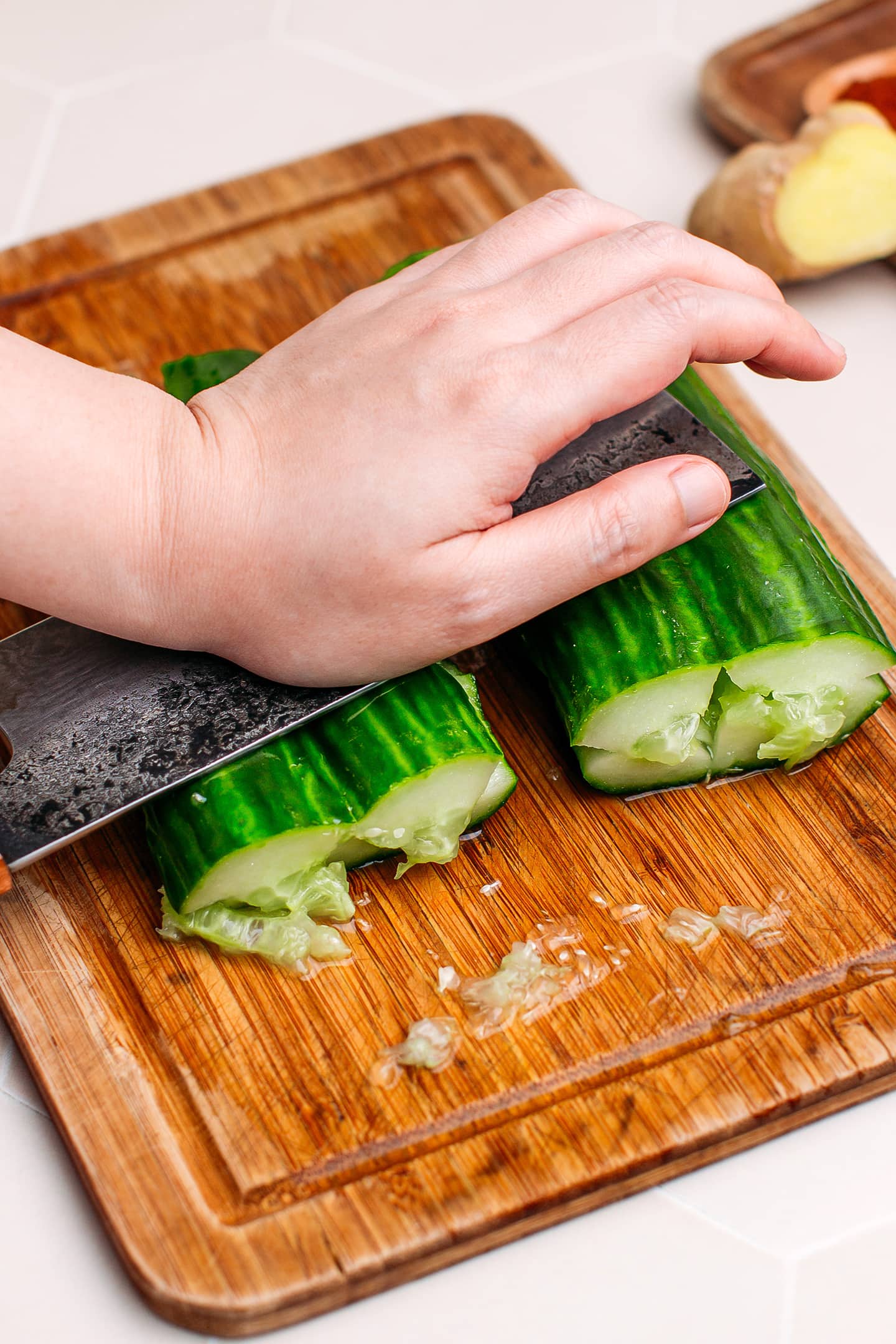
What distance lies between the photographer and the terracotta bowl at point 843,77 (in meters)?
2.46

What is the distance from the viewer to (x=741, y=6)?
3053 mm

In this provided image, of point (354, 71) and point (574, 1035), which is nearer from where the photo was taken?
point (574, 1035)

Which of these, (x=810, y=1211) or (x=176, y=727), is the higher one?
(x=176, y=727)

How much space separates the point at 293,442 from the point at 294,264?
39.4 inches

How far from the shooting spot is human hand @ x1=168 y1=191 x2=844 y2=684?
152cm

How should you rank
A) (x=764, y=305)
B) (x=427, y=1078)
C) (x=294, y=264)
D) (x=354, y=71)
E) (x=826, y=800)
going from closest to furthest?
(x=427, y=1078)
(x=764, y=305)
(x=826, y=800)
(x=294, y=264)
(x=354, y=71)

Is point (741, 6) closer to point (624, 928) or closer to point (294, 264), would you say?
point (294, 264)

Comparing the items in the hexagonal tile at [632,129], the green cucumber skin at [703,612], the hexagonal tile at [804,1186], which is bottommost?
the hexagonal tile at [804,1186]

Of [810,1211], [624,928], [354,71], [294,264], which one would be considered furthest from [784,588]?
[354,71]

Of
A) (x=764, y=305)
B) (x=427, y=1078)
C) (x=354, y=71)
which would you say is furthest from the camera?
(x=354, y=71)

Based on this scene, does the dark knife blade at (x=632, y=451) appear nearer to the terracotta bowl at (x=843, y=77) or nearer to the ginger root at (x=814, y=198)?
the ginger root at (x=814, y=198)

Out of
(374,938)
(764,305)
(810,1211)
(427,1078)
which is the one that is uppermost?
(764,305)

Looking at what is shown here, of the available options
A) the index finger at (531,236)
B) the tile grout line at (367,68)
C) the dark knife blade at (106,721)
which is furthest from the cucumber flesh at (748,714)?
the tile grout line at (367,68)

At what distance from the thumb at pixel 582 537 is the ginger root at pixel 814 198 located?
2.99ft
